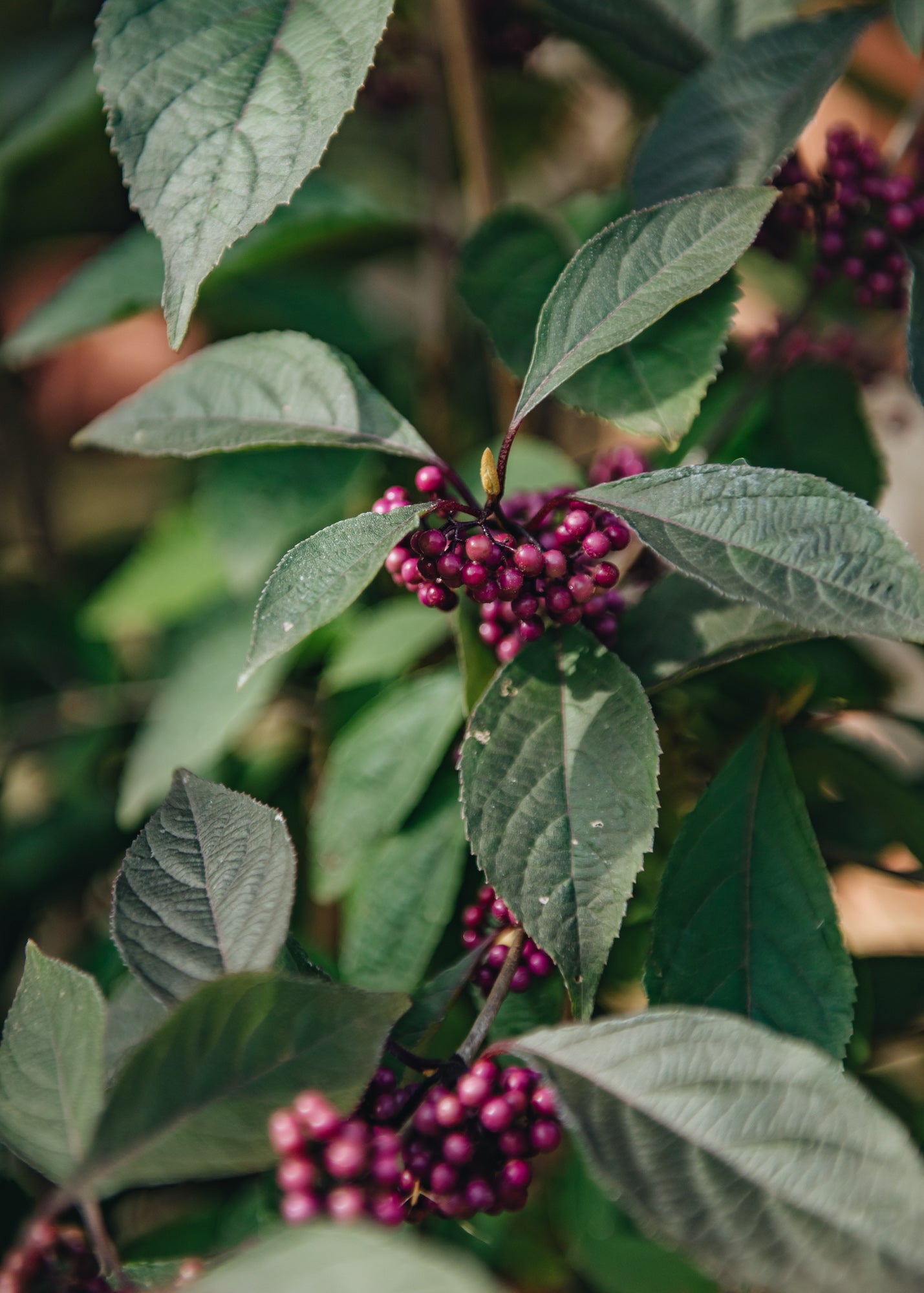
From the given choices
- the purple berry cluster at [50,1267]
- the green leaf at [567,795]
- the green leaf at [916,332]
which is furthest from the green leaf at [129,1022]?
the green leaf at [916,332]

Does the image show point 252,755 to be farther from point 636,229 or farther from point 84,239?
point 84,239

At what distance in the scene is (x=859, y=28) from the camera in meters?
0.73

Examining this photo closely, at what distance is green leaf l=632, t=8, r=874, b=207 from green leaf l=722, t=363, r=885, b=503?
24 centimetres

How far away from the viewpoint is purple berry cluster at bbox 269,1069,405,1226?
1.27 ft

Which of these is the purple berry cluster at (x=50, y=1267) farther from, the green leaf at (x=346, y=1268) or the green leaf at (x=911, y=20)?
the green leaf at (x=911, y=20)

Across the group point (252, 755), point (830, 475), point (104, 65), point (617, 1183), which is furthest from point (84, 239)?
point (617, 1183)

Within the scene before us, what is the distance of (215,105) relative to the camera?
0.53 meters

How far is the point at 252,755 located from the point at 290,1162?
777 mm

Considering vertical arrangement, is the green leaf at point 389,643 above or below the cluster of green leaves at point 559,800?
below

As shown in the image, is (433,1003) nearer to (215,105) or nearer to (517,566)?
(517,566)

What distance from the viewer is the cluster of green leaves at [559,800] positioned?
0.39 m

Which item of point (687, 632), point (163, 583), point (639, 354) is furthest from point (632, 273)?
point (163, 583)

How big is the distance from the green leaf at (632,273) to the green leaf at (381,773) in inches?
13.8

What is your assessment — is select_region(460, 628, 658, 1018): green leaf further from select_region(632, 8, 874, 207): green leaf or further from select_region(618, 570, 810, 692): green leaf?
select_region(632, 8, 874, 207): green leaf
